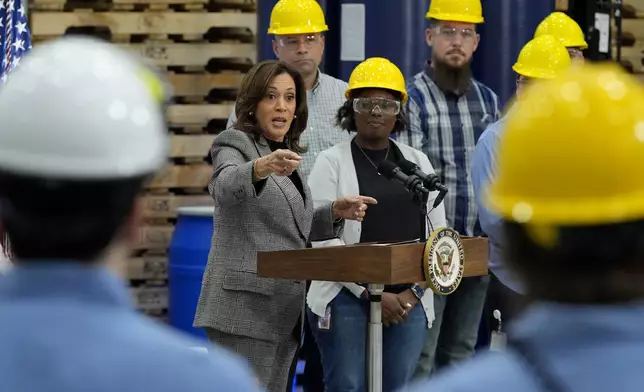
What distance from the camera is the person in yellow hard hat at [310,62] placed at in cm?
532

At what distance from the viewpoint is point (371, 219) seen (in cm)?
469

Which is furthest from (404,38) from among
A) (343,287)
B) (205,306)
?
(205,306)

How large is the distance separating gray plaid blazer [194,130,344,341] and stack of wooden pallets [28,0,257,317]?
2171 millimetres

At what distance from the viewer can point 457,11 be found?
590cm

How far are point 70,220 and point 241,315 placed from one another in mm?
2953

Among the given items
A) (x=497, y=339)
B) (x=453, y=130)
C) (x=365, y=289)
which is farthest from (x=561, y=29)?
(x=365, y=289)

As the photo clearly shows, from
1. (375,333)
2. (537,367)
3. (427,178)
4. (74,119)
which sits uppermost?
(74,119)

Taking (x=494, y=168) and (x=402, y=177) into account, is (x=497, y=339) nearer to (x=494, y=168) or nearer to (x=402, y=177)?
(x=494, y=168)

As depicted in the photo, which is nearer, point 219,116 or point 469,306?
point 469,306

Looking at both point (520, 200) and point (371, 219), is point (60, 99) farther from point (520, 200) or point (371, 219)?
point (371, 219)

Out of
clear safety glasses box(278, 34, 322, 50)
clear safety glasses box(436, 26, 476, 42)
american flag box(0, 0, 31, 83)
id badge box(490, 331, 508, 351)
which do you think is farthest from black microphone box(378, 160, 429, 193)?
american flag box(0, 0, 31, 83)

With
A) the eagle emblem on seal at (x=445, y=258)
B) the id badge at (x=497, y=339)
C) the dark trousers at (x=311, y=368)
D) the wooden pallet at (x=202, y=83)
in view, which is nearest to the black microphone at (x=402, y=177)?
the eagle emblem on seal at (x=445, y=258)

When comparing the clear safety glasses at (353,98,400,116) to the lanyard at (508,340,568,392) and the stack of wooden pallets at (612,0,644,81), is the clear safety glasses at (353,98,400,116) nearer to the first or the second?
the stack of wooden pallets at (612,0,644,81)

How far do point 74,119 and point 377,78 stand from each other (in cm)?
380
